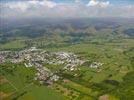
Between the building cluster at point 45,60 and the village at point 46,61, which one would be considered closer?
the village at point 46,61

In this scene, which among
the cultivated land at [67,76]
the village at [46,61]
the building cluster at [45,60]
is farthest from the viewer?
the building cluster at [45,60]

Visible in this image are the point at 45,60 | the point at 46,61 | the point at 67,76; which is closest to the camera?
the point at 67,76

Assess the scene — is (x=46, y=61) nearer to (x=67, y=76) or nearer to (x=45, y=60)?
(x=45, y=60)

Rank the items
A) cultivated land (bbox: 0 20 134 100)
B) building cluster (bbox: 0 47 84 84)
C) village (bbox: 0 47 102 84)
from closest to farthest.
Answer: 1. cultivated land (bbox: 0 20 134 100)
2. village (bbox: 0 47 102 84)
3. building cluster (bbox: 0 47 84 84)

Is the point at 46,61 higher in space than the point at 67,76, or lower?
lower

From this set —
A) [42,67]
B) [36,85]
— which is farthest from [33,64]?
[36,85]

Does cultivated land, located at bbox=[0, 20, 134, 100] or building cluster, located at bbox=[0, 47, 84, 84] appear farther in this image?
building cluster, located at bbox=[0, 47, 84, 84]

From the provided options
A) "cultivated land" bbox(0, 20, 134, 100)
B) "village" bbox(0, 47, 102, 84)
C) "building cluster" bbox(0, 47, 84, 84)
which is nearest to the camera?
"cultivated land" bbox(0, 20, 134, 100)

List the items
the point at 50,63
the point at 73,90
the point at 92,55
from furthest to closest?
1. the point at 92,55
2. the point at 50,63
3. the point at 73,90

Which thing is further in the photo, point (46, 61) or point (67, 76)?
point (46, 61)

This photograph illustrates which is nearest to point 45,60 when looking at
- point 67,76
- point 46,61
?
point 46,61

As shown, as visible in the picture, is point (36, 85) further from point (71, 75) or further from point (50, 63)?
point (50, 63)
